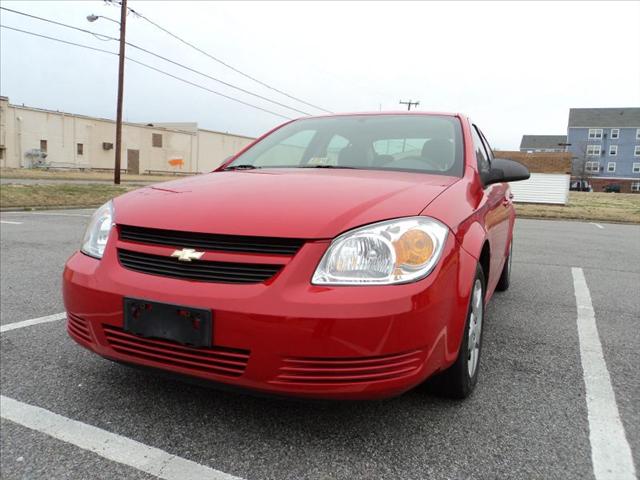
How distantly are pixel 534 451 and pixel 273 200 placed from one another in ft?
4.55

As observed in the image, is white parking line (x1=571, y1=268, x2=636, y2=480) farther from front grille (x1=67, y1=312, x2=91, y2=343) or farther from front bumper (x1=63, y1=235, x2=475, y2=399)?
front grille (x1=67, y1=312, x2=91, y2=343)

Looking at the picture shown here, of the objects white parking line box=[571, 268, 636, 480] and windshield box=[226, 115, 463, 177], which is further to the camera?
windshield box=[226, 115, 463, 177]

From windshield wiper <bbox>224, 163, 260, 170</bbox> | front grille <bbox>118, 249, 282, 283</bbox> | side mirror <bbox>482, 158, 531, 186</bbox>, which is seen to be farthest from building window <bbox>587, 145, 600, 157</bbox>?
front grille <bbox>118, 249, 282, 283</bbox>

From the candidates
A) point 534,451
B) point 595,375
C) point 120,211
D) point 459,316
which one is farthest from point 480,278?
point 120,211

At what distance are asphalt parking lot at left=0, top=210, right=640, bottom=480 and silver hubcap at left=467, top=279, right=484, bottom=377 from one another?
0.17 meters

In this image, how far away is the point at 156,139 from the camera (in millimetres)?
44562

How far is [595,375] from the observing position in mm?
2607

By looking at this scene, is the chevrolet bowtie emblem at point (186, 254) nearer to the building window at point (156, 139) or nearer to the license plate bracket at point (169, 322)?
the license plate bracket at point (169, 322)

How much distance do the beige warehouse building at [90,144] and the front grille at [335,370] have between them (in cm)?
3930

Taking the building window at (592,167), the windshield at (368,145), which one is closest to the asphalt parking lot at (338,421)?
the windshield at (368,145)

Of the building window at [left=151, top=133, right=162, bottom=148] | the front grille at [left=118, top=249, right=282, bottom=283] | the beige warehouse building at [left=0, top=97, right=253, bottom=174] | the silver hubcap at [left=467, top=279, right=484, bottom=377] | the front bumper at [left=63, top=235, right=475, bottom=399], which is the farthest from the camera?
the building window at [left=151, top=133, right=162, bottom=148]

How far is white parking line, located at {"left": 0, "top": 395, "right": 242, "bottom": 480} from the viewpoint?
1.69 meters

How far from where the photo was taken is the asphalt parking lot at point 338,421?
1739mm

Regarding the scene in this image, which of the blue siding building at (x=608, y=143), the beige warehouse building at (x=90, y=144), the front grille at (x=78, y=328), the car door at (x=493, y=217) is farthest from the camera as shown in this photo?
the blue siding building at (x=608, y=143)
